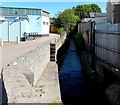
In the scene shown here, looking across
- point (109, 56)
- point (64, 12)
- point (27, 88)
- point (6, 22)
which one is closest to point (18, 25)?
point (6, 22)

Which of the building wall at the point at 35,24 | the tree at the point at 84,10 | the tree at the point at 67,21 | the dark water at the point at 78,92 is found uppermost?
the tree at the point at 84,10

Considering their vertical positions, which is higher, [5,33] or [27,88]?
[5,33]

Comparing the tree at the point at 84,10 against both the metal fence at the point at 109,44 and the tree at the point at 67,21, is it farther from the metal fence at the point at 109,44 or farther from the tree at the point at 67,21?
the metal fence at the point at 109,44

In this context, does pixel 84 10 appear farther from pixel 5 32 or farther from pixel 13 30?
pixel 5 32

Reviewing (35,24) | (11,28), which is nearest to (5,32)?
(11,28)

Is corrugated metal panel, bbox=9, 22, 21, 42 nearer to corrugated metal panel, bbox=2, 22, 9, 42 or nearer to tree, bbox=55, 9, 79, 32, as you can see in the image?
corrugated metal panel, bbox=2, 22, 9, 42

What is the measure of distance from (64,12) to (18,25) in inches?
1214

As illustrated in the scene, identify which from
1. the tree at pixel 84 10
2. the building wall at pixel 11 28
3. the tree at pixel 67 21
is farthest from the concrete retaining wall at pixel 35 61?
the tree at pixel 84 10

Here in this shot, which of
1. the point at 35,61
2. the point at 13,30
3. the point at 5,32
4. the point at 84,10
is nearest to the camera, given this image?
the point at 35,61

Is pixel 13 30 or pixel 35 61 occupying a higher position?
pixel 13 30

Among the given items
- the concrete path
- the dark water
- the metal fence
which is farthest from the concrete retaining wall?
the metal fence

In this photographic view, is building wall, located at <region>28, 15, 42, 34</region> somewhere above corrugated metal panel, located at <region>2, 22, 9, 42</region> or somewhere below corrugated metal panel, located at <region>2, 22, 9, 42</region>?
above

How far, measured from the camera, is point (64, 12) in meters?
54.2

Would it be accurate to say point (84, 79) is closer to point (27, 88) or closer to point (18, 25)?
point (27, 88)
